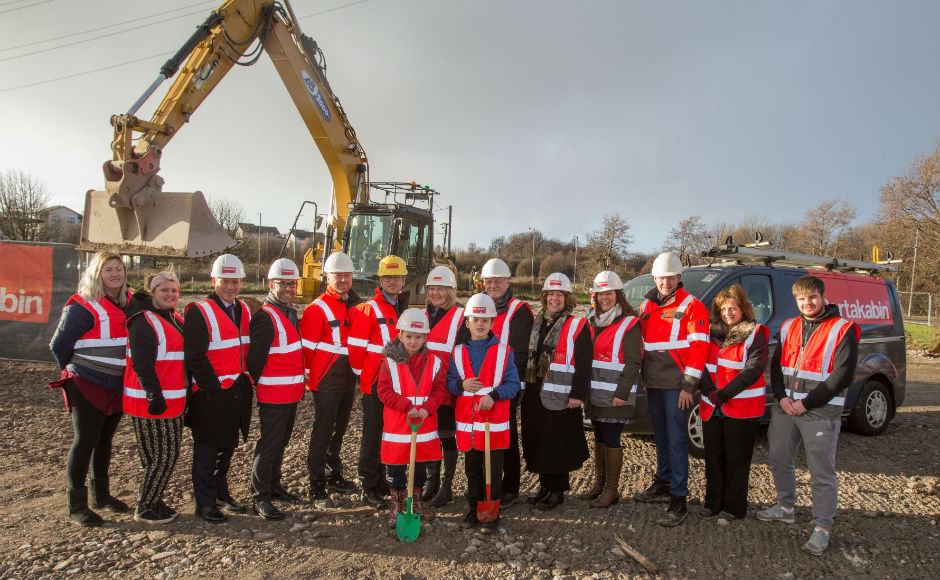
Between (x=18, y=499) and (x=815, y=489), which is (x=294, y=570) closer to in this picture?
(x=18, y=499)

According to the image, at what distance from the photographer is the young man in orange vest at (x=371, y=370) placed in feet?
13.4

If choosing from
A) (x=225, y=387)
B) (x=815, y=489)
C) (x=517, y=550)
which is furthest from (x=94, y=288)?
(x=815, y=489)

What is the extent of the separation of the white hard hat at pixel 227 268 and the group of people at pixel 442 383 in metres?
0.02

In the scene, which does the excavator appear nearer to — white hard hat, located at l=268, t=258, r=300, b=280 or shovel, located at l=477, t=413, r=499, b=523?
white hard hat, located at l=268, t=258, r=300, b=280

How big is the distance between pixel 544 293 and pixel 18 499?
444cm

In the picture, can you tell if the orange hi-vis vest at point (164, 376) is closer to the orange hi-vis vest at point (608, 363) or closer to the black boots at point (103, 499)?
the black boots at point (103, 499)

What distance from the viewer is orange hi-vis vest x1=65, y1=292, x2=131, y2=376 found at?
12.0ft

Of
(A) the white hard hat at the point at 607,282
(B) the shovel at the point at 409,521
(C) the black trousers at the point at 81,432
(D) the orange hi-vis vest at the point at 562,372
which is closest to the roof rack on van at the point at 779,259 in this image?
(A) the white hard hat at the point at 607,282

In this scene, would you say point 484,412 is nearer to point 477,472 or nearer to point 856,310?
point 477,472

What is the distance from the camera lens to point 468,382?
3.72 meters

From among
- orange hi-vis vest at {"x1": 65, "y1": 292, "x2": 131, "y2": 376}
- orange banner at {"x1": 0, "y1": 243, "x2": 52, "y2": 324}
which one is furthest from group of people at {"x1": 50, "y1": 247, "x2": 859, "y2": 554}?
orange banner at {"x1": 0, "y1": 243, "x2": 52, "y2": 324}

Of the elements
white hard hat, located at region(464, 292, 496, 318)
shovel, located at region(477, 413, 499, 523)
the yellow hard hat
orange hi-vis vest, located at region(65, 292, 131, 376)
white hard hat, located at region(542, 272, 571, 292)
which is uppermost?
the yellow hard hat

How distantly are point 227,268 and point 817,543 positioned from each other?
462 cm

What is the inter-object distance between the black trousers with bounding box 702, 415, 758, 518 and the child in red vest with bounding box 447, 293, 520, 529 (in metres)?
1.70
